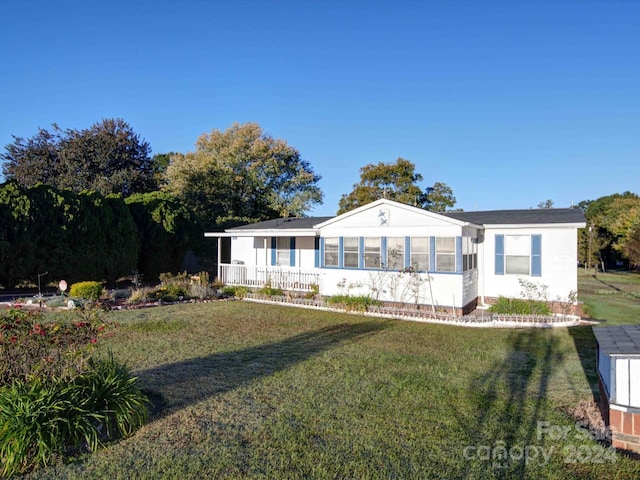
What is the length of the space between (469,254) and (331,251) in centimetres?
455

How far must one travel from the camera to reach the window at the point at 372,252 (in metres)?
13.4

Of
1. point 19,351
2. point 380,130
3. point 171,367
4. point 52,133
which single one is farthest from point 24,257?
point 380,130

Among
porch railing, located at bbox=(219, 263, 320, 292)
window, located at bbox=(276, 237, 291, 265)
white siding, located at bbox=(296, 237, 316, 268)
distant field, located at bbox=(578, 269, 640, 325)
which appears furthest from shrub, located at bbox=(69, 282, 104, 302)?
distant field, located at bbox=(578, 269, 640, 325)

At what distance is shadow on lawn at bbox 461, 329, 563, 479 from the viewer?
12.2 feet

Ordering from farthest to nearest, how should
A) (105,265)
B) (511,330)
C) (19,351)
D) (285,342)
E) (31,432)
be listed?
(105,265), (511,330), (285,342), (19,351), (31,432)

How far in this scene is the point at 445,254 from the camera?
12.3 metres

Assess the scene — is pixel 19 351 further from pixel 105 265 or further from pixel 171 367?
pixel 105 265

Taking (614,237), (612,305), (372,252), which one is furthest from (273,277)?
(614,237)

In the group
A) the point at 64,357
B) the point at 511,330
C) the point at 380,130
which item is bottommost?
the point at 511,330

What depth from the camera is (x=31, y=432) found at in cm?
375

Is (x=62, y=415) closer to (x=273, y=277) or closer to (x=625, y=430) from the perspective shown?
(x=625, y=430)

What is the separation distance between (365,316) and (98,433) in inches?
343

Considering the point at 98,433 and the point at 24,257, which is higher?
the point at 24,257

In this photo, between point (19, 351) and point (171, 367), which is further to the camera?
point (171, 367)
